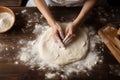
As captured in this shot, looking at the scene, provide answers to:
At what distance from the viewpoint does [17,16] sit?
4.26ft

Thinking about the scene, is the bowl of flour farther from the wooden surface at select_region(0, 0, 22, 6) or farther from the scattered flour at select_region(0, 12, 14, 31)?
the wooden surface at select_region(0, 0, 22, 6)

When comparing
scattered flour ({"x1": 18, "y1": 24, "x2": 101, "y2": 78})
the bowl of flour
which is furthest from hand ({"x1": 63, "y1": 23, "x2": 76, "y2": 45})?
the bowl of flour

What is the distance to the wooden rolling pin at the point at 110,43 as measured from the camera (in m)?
1.14

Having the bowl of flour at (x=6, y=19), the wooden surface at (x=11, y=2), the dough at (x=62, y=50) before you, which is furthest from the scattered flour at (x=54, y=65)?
the wooden surface at (x=11, y=2)

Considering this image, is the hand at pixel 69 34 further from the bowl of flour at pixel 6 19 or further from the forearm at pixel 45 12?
the bowl of flour at pixel 6 19

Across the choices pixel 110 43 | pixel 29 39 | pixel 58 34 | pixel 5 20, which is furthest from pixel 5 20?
pixel 110 43

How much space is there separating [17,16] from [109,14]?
56 cm

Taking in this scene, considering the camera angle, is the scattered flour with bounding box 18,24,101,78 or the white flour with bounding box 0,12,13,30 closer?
the scattered flour with bounding box 18,24,101,78

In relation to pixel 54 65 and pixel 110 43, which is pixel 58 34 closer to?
pixel 54 65

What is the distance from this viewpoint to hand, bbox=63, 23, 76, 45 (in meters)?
1.17

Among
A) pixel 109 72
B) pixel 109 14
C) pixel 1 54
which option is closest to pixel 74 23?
pixel 109 14

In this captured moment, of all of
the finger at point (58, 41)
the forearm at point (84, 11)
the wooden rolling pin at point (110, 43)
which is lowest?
the wooden rolling pin at point (110, 43)

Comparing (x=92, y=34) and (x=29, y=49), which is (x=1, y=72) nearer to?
(x=29, y=49)

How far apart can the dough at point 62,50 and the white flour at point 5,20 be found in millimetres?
218
